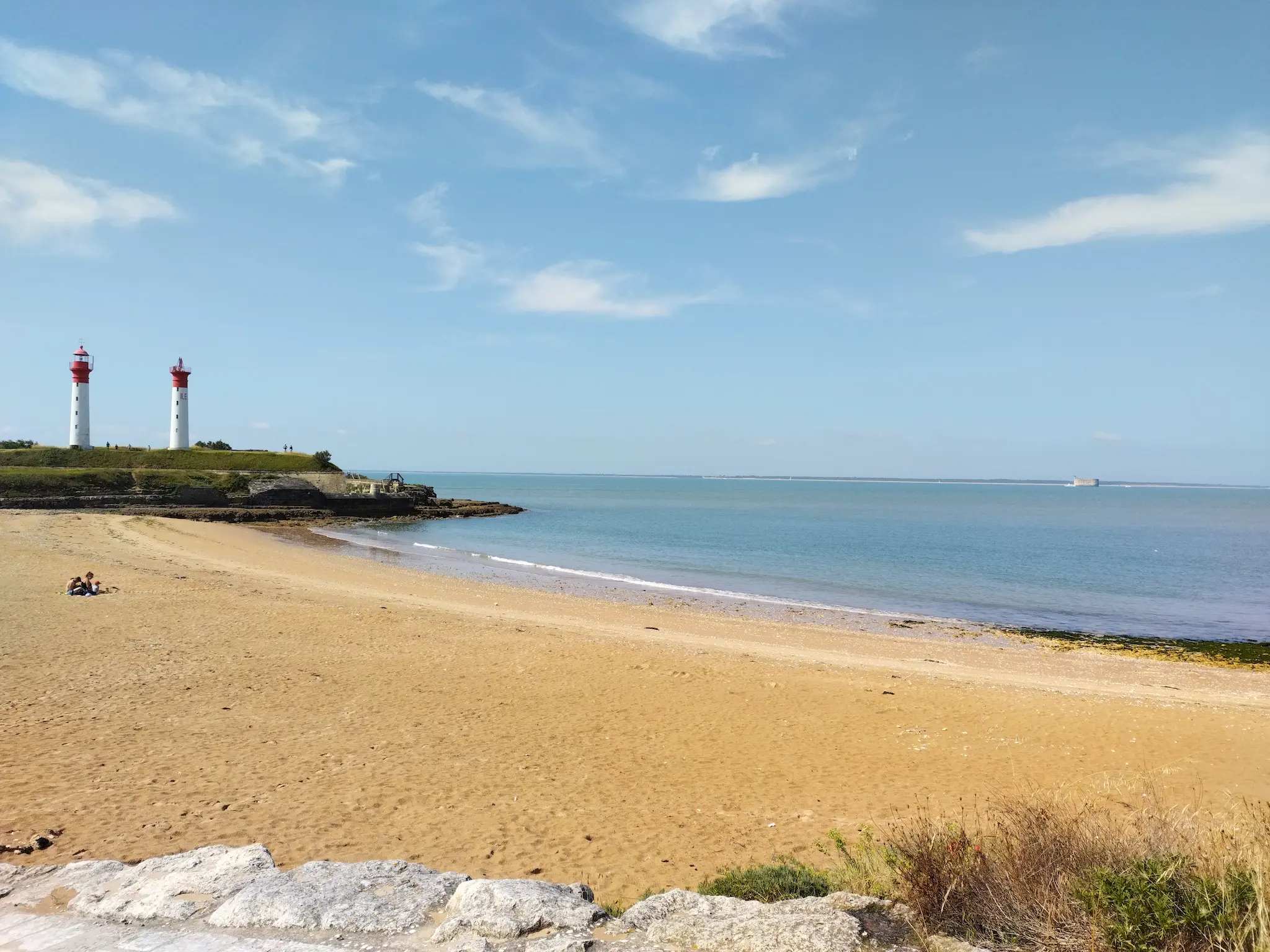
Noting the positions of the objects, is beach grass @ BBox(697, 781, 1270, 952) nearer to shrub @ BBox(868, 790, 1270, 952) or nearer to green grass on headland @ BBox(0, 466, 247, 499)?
shrub @ BBox(868, 790, 1270, 952)

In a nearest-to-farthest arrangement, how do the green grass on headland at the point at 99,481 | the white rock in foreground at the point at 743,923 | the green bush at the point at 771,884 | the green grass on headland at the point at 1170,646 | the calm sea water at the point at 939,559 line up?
the white rock in foreground at the point at 743,923
the green bush at the point at 771,884
the green grass on headland at the point at 1170,646
the calm sea water at the point at 939,559
the green grass on headland at the point at 99,481

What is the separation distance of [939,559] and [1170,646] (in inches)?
812

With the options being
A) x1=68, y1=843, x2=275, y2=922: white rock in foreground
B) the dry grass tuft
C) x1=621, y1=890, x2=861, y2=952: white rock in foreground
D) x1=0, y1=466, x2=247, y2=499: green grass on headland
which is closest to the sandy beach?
x1=68, y1=843, x2=275, y2=922: white rock in foreground

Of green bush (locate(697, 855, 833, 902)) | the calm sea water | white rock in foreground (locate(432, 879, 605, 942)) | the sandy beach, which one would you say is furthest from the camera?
the calm sea water

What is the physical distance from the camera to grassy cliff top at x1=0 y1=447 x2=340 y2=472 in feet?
179

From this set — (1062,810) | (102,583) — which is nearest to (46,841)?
(1062,810)

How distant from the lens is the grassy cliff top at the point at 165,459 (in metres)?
54.7

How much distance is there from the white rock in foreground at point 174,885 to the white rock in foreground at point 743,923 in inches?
87.7

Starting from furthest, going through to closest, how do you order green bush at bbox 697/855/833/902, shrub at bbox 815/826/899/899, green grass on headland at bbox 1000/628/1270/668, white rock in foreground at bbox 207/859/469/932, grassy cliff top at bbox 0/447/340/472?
grassy cliff top at bbox 0/447/340/472 → green grass on headland at bbox 1000/628/1270/668 → green bush at bbox 697/855/833/902 → shrub at bbox 815/826/899/899 → white rock in foreground at bbox 207/859/469/932

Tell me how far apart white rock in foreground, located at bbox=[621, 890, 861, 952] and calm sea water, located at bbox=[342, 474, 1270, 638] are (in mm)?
22338

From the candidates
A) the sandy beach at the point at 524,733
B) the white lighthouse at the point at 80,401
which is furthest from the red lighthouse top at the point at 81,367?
the sandy beach at the point at 524,733

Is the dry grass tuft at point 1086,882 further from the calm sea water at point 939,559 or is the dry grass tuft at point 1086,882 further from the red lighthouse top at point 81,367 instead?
the red lighthouse top at point 81,367

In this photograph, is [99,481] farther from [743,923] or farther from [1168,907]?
[1168,907]

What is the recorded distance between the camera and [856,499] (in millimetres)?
141250
